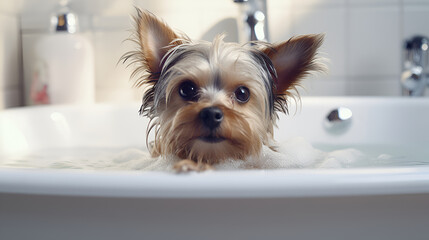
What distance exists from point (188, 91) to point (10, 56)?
62.1 inches

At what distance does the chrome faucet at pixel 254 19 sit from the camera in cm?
223

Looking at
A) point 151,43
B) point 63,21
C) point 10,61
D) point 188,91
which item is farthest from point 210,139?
point 10,61

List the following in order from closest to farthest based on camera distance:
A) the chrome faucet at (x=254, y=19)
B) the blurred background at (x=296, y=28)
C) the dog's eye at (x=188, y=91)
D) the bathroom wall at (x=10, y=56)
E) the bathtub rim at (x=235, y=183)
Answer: the bathtub rim at (x=235, y=183) < the dog's eye at (x=188, y=91) < the chrome faucet at (x=254, y=19) < the bathroom wall at (x=10, y=56) < the blurred background at (x=296, y=28)

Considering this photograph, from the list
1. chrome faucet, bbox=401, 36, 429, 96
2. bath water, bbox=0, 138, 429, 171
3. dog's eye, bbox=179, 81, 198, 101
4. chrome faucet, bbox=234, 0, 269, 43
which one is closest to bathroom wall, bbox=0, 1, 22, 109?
bath water, bbox=0, 138, 429, 171

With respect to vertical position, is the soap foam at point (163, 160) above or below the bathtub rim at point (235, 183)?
below

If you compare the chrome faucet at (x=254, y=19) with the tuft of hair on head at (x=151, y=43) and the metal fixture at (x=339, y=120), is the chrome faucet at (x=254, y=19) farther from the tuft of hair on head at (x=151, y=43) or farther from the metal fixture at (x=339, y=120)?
the tuft of hair on head at (x=151, y=43)

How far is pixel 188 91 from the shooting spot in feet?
4.11

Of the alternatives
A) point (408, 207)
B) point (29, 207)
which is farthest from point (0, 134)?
point (408, 207)

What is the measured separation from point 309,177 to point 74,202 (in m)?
0.41

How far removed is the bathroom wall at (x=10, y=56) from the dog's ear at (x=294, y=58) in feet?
5.14

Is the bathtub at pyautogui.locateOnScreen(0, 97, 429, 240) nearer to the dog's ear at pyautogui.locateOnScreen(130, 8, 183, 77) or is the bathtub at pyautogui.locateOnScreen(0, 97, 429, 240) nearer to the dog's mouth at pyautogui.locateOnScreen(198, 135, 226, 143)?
the dog's mouth at pyautogui.locateOnScreen(198, 135, 226, 143)

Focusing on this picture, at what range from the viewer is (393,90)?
255 centimetres

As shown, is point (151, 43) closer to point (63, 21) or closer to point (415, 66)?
point (63, 21)

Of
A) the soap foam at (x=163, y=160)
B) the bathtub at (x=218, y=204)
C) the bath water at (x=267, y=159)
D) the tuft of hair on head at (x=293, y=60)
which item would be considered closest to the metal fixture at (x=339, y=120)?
the bath water at (x=267, y=159)
